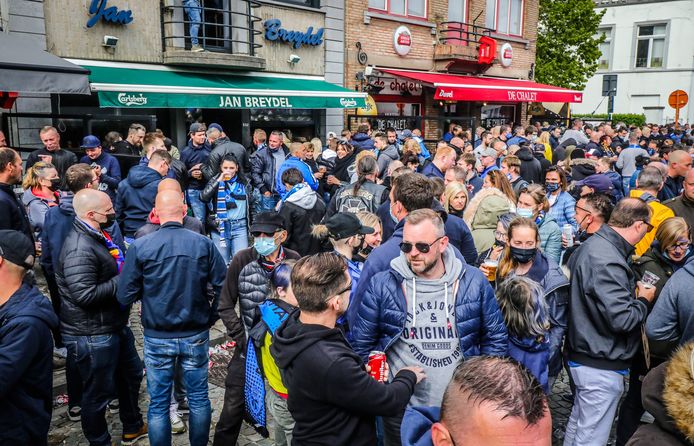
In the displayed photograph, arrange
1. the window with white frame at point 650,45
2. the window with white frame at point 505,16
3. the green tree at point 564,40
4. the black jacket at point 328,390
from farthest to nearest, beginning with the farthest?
the window with white frame at point 650,45 < the green tree at point 564,40 < the window with white frame at point 505,16 < the black jacket at point 328,390

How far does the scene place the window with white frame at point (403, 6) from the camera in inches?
644

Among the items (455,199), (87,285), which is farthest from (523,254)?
(87,285)

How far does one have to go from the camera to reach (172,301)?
3799 mm

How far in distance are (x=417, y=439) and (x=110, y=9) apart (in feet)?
36.0

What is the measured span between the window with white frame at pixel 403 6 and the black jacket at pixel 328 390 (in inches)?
592

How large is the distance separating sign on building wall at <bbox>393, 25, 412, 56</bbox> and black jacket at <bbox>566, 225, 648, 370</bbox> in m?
13.8

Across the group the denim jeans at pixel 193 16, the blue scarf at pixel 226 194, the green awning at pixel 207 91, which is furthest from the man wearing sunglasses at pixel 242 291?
the denim jeans at pixel 193 16

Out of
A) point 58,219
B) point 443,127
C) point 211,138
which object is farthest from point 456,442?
point 443,127

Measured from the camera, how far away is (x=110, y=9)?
10586mm

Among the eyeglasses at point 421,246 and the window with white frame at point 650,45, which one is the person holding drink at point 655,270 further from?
the window with white frame at point 650,45

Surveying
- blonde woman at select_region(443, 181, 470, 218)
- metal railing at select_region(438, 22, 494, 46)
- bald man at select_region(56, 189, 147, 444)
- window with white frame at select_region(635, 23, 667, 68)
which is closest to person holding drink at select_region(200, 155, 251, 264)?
blonde woman at select_region(443, 181, 470, 218)

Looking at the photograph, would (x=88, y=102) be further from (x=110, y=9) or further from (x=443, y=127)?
(x=443, y=127)

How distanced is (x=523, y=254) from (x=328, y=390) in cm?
190

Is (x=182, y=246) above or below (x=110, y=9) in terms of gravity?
below
